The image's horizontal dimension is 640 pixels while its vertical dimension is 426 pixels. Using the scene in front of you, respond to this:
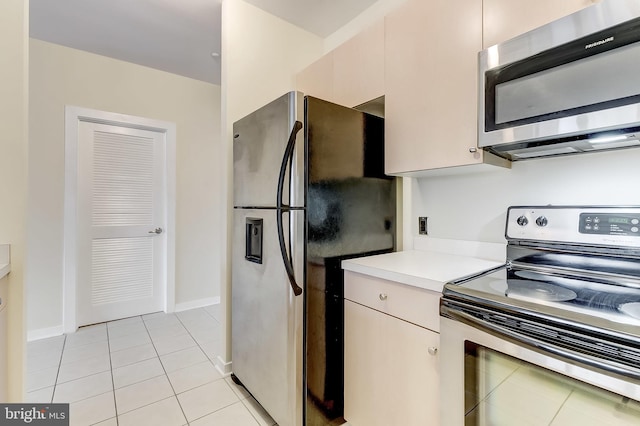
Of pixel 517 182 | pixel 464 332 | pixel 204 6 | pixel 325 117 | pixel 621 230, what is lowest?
pixel 464 332

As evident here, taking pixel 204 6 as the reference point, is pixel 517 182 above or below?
below

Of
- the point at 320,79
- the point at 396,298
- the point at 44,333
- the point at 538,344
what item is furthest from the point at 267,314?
the point at 44,333

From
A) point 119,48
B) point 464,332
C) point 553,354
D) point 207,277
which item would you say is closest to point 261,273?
point 464,332

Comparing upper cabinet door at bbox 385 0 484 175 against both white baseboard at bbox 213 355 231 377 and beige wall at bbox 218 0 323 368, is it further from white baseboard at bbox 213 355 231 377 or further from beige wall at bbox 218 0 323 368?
white baseboard at bbox 213 355 231 377

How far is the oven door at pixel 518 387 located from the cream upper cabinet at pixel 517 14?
1146 mm

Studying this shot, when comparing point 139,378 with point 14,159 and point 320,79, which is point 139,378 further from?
point 320,79

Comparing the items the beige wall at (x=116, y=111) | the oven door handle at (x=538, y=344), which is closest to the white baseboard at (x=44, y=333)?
the beige wall at (x=116, y=111)

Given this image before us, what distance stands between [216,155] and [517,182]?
3248mm

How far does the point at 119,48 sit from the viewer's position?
278 centimetres

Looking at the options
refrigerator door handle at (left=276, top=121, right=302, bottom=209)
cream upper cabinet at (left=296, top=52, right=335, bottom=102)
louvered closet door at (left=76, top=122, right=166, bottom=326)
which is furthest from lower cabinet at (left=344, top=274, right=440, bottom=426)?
louvered closet door at (left=76, top=122, right=166, bottom=326)

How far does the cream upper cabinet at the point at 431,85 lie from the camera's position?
1.27 meters

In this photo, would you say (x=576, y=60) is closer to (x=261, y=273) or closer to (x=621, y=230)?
(x=621, y=230)

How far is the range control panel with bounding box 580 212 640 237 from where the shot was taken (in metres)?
1.02

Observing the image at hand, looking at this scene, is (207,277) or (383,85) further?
(207,277)
